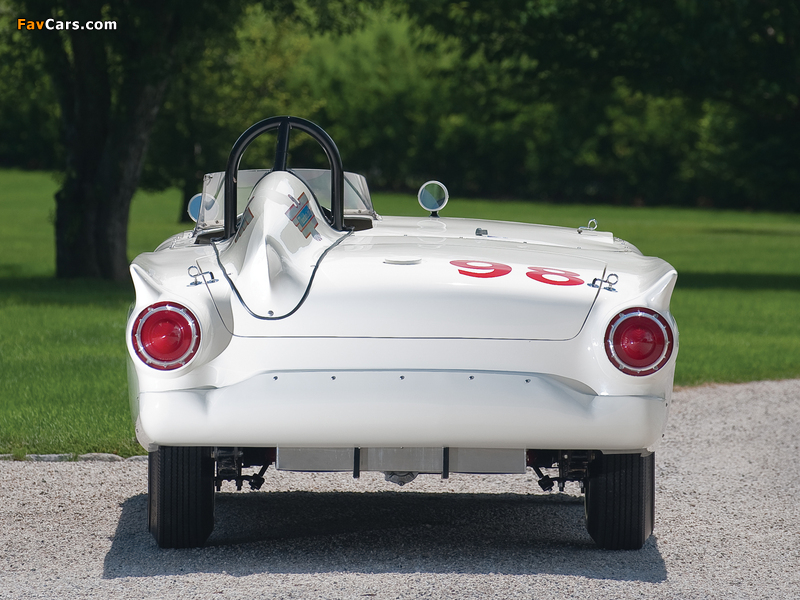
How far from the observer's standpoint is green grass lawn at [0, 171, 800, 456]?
25.0 ft

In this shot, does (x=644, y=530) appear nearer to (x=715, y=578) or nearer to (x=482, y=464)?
(x=715, y=578)

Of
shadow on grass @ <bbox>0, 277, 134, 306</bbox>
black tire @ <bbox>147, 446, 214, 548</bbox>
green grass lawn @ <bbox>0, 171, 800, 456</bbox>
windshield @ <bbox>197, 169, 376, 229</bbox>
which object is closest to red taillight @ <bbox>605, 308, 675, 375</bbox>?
black tire @ <bbox>147, 446, 214, 548</bbox>

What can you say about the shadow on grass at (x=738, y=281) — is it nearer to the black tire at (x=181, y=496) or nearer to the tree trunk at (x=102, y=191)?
the tree trunk at (x=102, y=191)

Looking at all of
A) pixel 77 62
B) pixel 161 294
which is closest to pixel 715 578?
pixel 161 294

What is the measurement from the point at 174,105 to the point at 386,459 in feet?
103

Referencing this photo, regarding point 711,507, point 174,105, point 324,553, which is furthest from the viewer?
point 174,105

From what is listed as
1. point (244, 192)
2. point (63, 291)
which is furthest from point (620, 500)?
point (63, 291)

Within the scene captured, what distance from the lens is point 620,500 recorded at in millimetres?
4578

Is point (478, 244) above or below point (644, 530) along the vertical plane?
above

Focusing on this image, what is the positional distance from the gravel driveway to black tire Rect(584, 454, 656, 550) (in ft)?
0.25

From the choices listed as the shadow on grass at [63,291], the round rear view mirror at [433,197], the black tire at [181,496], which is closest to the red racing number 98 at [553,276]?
the black tire at [181,496]

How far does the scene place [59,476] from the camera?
6137mm
